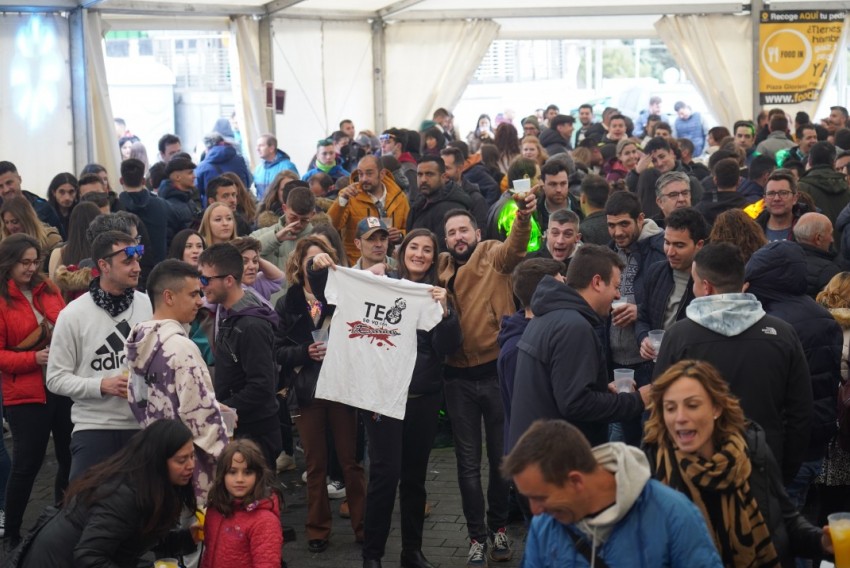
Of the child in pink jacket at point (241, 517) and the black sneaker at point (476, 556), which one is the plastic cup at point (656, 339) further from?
the child in pink jacket at point (241, 517)

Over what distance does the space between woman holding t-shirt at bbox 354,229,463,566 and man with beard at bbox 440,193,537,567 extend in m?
0.15

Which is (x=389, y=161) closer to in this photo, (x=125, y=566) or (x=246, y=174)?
(x=246, y=174)

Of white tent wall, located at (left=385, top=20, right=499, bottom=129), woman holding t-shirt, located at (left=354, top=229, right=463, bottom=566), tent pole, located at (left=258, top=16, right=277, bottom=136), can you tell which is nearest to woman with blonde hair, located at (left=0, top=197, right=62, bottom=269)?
woman holding t-shirt, located at (left=354, top=229, right=463, bottom=566)

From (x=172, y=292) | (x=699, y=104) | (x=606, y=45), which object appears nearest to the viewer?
(x=172, y=292)

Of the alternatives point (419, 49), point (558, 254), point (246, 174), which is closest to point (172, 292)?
point (558, 254)

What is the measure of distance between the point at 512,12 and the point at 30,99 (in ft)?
27.8

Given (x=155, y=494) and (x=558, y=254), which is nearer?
(x=155, y=494)

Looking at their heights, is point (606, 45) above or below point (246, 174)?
above

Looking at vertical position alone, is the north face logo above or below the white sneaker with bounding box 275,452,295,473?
above

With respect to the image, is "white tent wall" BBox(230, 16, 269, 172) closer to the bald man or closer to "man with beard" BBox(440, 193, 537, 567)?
"man with beard" BBox(440, 193, 537, 567)

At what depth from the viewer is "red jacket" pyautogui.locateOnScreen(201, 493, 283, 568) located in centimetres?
492

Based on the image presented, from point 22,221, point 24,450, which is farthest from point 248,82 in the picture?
point 24,450

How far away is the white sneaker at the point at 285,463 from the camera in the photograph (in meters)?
8.35

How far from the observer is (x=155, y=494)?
4383 millimetres
